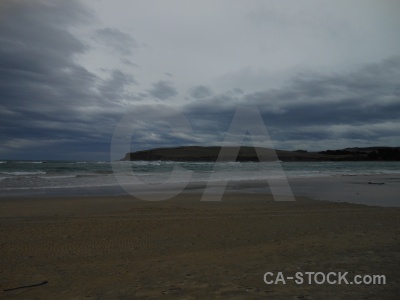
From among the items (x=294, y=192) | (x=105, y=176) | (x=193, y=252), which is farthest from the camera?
(x=105, y=176)

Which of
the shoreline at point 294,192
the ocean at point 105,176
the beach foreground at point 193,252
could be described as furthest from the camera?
the ocean at point 105,176

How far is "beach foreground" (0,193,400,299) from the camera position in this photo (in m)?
4.13

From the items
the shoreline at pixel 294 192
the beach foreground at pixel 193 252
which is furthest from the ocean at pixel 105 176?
the beach foreground at pixel 193 252

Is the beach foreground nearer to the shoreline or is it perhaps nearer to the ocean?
the shoreline

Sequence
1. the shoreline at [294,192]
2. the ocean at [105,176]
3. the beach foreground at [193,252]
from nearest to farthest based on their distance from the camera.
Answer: the beach foreground at [193,252], the shoreline at [294,192], the ocean at [105,176]

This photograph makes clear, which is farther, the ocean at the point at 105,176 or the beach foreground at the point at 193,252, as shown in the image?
the ocean at the point at 105,176

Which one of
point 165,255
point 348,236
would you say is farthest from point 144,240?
point 348,236

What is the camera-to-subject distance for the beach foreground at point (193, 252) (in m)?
4.13

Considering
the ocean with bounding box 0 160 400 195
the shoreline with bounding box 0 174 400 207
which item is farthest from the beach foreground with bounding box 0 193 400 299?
the ocean with bounding box 0 160 400 195

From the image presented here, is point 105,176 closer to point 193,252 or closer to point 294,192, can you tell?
point 294,192

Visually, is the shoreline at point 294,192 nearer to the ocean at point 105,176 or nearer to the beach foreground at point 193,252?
the ocean at point 105,176

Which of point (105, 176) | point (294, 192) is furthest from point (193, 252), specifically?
point (105, 176)

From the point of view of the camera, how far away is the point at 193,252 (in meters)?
6.10

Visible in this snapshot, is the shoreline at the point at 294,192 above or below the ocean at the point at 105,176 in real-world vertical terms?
below
